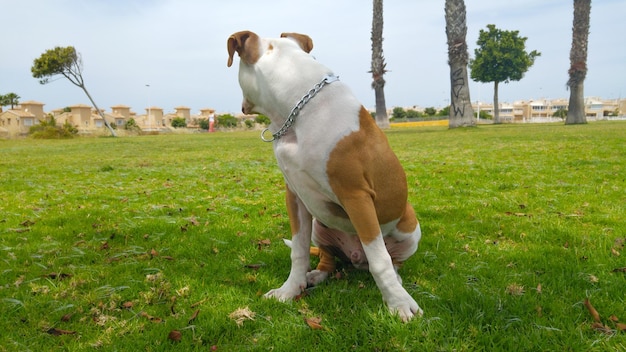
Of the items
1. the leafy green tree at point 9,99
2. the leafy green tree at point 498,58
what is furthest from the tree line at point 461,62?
the leafy green tree at point 9,99

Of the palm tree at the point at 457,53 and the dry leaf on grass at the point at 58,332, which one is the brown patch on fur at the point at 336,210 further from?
the palm tree at the point at 457,53

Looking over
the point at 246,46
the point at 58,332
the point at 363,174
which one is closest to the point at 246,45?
the point at 246,46

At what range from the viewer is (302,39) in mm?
2961

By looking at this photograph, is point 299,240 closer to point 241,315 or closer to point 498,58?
point 241,315

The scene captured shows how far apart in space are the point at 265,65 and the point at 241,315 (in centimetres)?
160

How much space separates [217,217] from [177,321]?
3022 mm

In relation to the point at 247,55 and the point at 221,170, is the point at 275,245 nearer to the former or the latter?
the point at 247,55

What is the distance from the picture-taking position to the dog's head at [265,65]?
2.57 m

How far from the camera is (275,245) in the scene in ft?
13.8

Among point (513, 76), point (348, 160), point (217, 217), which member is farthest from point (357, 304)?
point (513, 76)

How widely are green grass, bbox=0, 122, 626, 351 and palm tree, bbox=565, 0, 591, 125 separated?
25012 millimetres

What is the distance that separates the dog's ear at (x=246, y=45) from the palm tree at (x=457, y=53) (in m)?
24.7

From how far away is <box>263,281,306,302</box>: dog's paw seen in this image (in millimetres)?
2862

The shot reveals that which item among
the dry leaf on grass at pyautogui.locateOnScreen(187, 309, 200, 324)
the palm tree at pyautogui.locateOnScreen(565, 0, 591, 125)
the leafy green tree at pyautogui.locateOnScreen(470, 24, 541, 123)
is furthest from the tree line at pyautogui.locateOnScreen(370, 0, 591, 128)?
the dry leaf on grass at pyautogui.locateOnScreen(187, 309, 200, 324)
